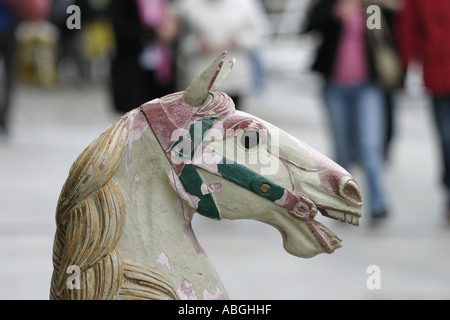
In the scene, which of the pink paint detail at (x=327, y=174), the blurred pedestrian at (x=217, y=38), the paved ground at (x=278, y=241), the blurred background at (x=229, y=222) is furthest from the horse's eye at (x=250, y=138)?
the blurred pedestrian at (x=217, y=38)

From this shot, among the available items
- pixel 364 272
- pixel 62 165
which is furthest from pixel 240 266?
pixel 62 165

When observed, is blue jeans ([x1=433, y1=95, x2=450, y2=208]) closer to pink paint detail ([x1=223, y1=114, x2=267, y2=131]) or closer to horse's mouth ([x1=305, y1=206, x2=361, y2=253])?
horse's mouth ([x1=305, y1=206, x2=361, y2=253])

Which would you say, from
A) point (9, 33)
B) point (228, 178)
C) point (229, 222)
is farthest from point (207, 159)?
point (9, 33)

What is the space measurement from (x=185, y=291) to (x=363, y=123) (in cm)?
412

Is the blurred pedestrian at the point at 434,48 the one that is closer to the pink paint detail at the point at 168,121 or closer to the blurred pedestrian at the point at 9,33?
the blurred pedestrian at the point at 9,33

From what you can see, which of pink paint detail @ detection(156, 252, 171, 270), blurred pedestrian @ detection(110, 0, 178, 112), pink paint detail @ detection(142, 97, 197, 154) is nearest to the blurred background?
blurred pedestrian @ detection(110, 0, 178, 112)

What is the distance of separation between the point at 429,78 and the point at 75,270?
4.39m

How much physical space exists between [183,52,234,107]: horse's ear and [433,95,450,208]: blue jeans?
14.1 feet

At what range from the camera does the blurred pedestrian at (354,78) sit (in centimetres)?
597

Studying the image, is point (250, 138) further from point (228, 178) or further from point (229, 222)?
point (229, 222)

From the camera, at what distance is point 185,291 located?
2.05 metres

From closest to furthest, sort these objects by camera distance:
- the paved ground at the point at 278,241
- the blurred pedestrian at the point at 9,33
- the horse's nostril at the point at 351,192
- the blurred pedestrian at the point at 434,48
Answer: the horse's nostril at the point at 351,192
the paved ground at the point at 278,241
the blurred pedestrian at the point at 434,48
the blurred pedestrian at the point at 9,33

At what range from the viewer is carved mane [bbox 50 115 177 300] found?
1.98 meters
